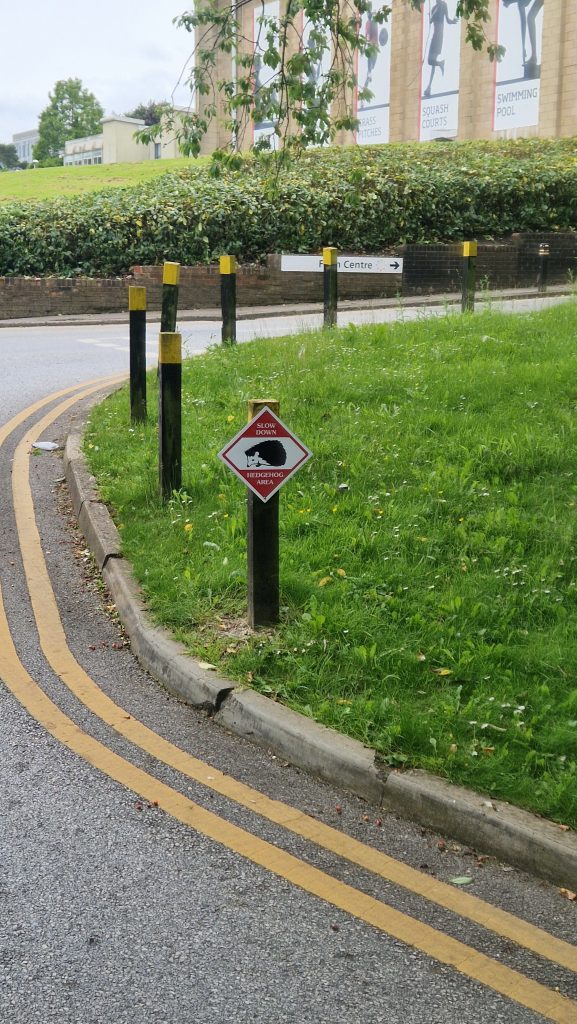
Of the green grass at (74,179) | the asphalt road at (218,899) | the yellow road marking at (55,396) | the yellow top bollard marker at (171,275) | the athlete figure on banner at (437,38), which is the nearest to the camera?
the asphalt road at (218,899)

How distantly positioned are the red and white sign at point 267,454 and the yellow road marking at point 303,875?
137 centimetres

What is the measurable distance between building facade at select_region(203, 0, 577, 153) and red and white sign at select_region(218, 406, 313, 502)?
29699 millimetres

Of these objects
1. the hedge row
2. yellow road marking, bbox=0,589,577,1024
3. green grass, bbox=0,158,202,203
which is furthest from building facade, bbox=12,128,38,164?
yellow road marking, bbox=0,589,577,1024

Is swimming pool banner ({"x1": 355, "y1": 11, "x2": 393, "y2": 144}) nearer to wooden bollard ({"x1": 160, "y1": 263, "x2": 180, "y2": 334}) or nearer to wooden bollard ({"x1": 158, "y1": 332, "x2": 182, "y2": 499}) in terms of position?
wooden bollard ({"x1": 160, "y1": 263, "x2": 180, "y2": 334})

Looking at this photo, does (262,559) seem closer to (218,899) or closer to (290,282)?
(218,899)

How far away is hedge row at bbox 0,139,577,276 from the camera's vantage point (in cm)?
2008

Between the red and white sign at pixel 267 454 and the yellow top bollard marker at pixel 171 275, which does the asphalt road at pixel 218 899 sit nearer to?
the red and white sign at pixel 267 454

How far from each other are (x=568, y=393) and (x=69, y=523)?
3.91 m

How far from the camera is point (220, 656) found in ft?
15.8

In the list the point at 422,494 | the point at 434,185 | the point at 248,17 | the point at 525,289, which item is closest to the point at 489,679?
the point at 422,494

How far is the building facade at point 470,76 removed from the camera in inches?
1356

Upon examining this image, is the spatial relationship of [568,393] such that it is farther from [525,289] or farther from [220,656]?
[525,289]

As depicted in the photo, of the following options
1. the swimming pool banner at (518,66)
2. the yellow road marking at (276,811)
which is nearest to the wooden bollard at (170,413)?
the yellow road marking at (276,811)

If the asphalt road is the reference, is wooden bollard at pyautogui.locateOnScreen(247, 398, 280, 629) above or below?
above
